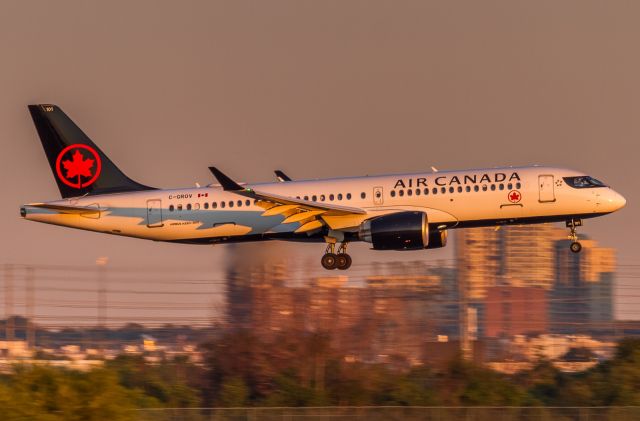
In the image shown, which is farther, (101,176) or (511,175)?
(101,176)

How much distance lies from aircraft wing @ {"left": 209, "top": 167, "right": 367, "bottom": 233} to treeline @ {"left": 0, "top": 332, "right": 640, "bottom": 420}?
959cm

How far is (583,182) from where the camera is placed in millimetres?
55250

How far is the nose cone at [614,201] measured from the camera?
181 ft

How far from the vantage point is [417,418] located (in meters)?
47.9

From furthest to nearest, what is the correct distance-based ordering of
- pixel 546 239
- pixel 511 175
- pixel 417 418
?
pixel 546 239 < pixel 511 175 < pixel 417 418

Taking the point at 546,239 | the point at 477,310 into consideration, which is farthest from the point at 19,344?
the point at 546,239

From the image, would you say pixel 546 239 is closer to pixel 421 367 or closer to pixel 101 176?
pixel 421 367

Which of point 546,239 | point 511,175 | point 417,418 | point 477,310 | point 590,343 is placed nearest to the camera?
point 417,418

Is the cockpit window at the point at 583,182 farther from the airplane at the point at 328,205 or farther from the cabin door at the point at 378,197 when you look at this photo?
the cabin door at the point at 378,197

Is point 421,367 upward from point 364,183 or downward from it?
downward

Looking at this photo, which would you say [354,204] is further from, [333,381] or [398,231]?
[333,381]

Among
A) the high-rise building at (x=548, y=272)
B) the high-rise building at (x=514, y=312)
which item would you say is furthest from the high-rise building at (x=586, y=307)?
the high-rise building at (x=514, y=312)

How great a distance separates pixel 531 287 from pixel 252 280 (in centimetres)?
2329

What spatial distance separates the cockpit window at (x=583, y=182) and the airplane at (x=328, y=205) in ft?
0.14
